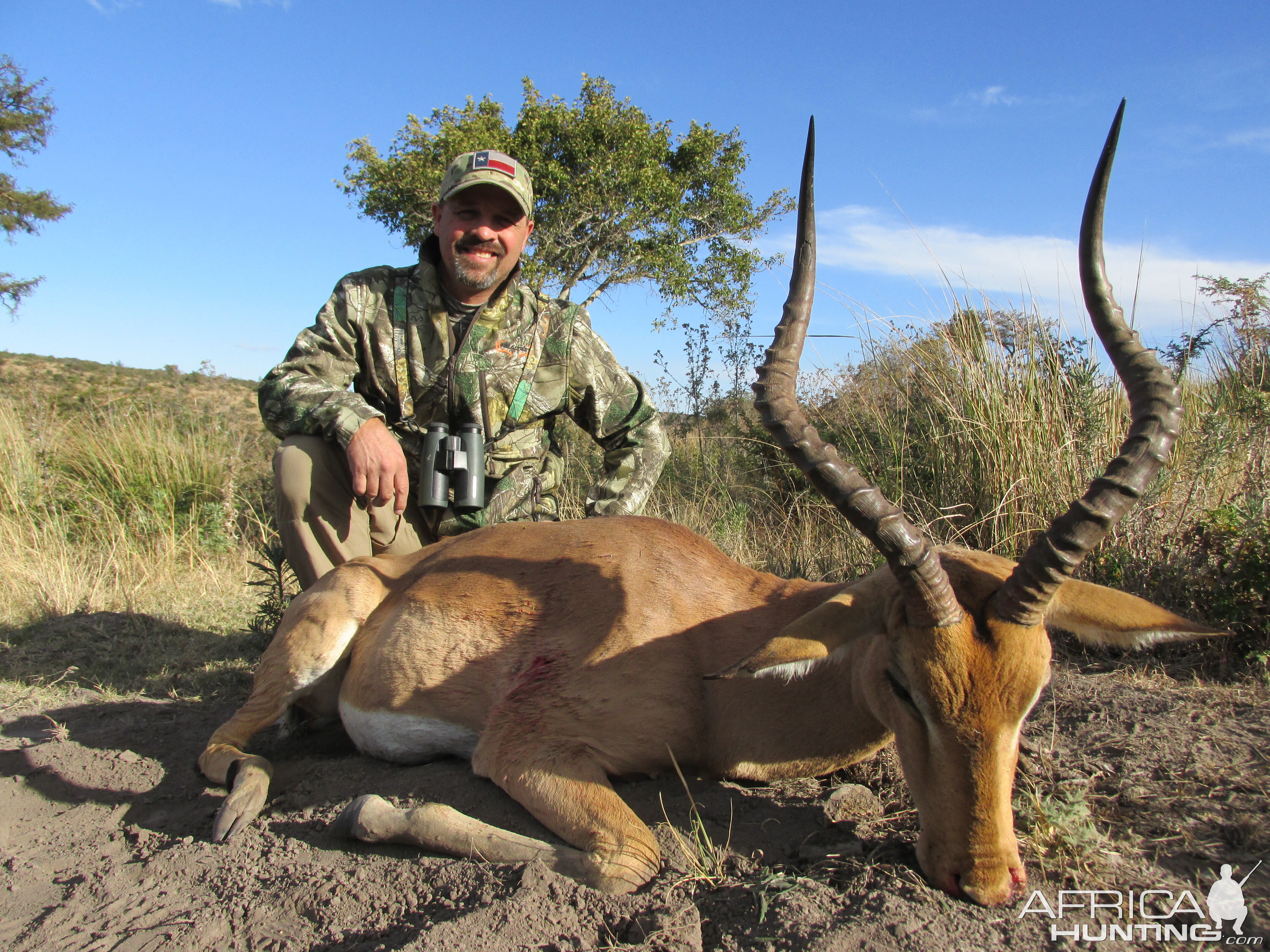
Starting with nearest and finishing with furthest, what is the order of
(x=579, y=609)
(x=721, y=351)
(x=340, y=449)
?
(x=579, y=609), (x=340, y=449), (x=721, y=351)

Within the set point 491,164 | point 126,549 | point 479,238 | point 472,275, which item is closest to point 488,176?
point 491,164

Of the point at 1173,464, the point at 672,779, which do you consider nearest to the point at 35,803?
the point at 672,779

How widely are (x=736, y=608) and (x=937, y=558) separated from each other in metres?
1.18

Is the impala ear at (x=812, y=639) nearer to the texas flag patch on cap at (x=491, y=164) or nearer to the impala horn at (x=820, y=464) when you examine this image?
the impala horn at (x=820, y=464)

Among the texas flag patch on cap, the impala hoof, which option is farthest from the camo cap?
the impala hoof

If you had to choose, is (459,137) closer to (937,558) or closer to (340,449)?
(340,449)

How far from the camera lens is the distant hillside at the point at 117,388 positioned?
44.0 feet

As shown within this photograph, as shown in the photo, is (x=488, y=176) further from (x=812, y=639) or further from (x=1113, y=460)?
(x=1113, y=460)

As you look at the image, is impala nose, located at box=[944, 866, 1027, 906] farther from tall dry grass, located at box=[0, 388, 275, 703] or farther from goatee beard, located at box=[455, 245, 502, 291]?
tall dry grass, located at box=[0, 388, 275, 703]

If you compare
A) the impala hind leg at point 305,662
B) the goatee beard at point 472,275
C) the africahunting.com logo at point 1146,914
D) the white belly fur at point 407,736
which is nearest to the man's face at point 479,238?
the goatee beard at point 472,275

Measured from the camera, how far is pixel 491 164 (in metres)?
5.46

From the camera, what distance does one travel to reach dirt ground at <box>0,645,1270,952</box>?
7.93 feet

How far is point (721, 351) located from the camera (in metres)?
11.2

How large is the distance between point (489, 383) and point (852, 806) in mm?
3561
